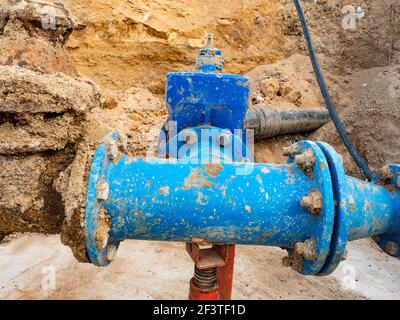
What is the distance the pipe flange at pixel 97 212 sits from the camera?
86cm

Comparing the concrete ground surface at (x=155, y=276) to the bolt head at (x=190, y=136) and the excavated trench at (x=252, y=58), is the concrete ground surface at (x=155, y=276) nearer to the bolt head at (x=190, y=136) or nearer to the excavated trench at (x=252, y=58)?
the excavated trench at (x=252, y=58)

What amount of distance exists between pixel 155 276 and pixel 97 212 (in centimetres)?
157

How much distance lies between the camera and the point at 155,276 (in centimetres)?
230

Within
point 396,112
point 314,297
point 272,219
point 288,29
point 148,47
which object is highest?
point 288,29

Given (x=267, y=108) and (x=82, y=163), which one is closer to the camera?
(x=82, y=163)

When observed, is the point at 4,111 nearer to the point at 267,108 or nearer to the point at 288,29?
the point at 267,108

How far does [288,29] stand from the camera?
14.5 ft

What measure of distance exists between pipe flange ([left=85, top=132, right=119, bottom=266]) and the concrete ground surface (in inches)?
52.4

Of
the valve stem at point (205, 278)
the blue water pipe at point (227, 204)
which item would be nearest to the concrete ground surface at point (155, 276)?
the valve stem at point (205, 278)

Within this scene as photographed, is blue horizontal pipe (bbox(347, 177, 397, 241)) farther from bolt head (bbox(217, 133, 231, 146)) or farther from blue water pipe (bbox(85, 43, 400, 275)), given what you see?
bolt head (bbox(217, 133, 231, 146))

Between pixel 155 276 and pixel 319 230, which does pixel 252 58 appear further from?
pixel 319 230

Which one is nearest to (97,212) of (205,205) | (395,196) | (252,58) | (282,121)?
(205,205)

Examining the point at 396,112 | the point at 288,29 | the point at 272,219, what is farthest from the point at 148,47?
the point at 272,219

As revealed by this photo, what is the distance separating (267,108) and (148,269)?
2.00 m
